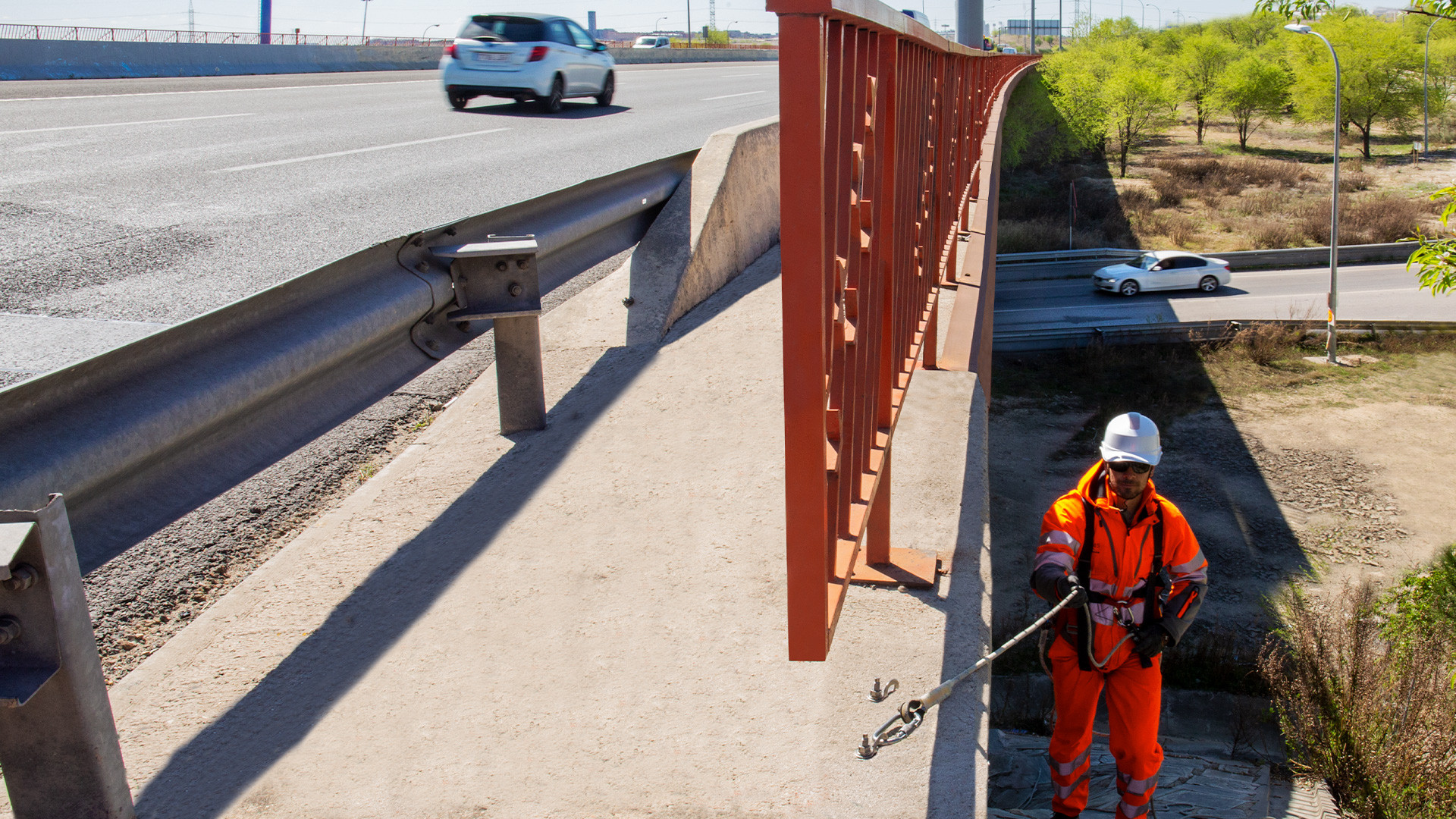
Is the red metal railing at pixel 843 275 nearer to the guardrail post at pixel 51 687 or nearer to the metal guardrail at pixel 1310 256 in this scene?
the guardrail post at pixel 51 687

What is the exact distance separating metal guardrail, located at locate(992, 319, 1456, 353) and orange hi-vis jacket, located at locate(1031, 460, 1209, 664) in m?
27.6

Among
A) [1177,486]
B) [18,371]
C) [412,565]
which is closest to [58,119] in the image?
[18,371]

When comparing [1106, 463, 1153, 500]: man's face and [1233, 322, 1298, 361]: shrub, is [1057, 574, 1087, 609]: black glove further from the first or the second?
[1233, 322, 1298, 361]: shrub

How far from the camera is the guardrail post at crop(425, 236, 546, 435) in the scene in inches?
148

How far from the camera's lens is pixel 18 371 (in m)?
3.52

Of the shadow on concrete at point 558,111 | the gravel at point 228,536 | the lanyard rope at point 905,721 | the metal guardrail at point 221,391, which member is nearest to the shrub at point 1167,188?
the shadow on concrete at point 558,111

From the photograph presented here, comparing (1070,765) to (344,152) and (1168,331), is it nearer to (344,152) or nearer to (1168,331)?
(344,152)

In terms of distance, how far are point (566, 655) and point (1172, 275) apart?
1398 inches

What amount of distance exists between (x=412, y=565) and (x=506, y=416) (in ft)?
3.96

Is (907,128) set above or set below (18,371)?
above

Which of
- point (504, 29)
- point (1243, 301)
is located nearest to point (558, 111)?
point (504, 29)

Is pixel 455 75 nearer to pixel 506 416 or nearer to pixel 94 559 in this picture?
pixel 506 416

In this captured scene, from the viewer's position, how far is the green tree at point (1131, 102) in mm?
59531

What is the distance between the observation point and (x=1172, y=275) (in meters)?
34.6
